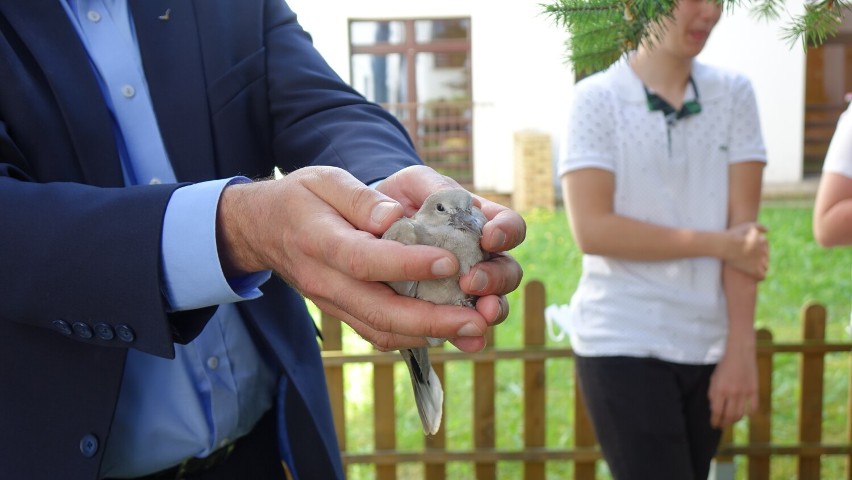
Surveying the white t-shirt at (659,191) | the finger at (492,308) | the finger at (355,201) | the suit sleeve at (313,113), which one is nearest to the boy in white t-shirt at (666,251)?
the white t-shirt at (659,191)

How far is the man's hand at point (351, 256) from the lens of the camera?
1025 millimetres

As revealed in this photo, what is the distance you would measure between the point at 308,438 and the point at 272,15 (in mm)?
907

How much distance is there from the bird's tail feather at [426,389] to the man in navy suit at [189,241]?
185 mm

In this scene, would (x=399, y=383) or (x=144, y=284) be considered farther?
(x=399, y=383)

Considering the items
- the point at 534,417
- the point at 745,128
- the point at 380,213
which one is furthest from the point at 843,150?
the point at 380,213

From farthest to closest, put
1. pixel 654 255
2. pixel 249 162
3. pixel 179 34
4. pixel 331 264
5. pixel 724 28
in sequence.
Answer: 1. pixel 724 28
2. pixel 654 255
3. pixel 249 162
4. pixel 179 34
5. pixel 331 264

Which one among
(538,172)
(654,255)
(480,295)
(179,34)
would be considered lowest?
(538,172)

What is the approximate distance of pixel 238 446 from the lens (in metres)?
1.68

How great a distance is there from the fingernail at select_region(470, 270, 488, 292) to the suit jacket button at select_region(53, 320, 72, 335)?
0.60m

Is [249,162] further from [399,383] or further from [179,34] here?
[399,383]

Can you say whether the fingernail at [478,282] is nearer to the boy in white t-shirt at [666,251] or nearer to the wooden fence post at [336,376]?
the boy in white t-shirt at [666,251]

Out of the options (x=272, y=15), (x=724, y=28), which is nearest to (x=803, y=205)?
(x=724, y=28)

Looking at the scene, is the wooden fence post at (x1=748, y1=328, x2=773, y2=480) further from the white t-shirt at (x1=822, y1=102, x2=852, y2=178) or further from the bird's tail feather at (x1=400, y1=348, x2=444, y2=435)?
the bird's tail feather at (x1=400, y1=348, x2=444, y2=435)

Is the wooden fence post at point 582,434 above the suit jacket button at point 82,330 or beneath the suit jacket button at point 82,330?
beneath
